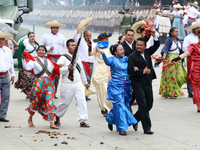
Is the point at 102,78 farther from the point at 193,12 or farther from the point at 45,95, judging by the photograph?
the point at 193,12

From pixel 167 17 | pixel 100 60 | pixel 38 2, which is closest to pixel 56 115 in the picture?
pixel 100 60

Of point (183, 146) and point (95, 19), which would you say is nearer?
point (183, 146)

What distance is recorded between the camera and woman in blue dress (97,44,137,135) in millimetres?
7051

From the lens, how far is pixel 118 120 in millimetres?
7055

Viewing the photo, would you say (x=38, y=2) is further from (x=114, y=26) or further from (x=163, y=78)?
(x=163, y=78)

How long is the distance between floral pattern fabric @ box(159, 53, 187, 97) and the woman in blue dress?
406cm

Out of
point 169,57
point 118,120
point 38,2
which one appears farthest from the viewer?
point 38,2

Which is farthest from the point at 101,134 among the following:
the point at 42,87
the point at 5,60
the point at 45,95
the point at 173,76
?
the point at 173,76

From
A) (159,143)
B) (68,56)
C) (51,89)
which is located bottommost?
(159,143)

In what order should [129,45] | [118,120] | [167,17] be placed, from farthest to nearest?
[167,17], [129,45], [118,120]

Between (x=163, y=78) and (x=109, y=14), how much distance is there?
93.7ft

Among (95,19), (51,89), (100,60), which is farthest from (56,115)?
(95,19)

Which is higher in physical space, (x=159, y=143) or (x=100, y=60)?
(x=100, y=60)

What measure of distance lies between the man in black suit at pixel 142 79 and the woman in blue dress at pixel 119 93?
0.50 ft
